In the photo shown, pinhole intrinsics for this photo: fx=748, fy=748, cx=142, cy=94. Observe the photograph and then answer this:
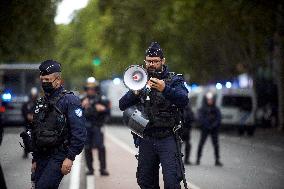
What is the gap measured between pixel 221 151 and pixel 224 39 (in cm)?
2055

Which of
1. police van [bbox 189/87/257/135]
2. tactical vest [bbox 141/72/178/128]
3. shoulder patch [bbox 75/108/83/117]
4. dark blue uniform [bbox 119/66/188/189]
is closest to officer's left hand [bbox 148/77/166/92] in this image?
dark blue uniform [bbox 119/66/188/189]

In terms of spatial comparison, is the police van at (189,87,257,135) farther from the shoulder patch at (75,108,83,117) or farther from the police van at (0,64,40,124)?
the shoulder patch at (75,108,83,117)

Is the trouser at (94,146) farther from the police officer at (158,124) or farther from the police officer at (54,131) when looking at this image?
the police officer at (54,131)

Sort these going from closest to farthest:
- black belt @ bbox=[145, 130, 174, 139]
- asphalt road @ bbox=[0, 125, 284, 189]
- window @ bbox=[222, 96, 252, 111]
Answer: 1. black belt @ bbox=[145, 130, 174, 139]
2. asphalt road @ bbox=[0, 125, 284, 189]
3. window @ bbox=[222, 96, 252, 111]

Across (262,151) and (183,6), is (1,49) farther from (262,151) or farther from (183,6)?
(262,151)

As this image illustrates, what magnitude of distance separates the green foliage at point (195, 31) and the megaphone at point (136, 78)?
24453 mm

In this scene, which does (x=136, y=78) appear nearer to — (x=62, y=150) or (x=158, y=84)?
(x=158, y=84)

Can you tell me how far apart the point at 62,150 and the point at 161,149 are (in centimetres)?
103

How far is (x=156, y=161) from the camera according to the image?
7570mm

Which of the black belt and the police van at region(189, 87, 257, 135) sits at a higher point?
the black belt

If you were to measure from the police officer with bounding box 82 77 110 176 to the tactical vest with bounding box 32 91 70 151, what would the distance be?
7.24 metres

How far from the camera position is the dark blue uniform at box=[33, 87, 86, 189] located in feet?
22.6

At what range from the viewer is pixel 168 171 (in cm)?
738

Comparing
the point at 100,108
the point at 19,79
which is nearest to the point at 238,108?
the point at 19,79
